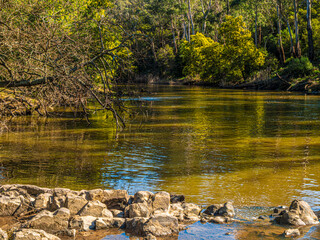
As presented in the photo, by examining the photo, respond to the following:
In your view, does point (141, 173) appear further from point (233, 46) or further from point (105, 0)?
point (233, 46)

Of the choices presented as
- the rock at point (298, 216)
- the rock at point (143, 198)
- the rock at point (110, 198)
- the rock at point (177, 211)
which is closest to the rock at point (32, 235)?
the rock at point (110, 198)

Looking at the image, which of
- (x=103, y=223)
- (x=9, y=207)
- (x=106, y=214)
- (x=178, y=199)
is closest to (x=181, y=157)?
(x=178, y=199)

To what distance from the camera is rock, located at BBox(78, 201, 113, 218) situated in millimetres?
7359

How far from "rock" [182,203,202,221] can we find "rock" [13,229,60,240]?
232cm

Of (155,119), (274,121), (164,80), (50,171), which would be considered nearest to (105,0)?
(155,119)

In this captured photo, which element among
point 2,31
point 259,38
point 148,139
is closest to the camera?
point 2,31

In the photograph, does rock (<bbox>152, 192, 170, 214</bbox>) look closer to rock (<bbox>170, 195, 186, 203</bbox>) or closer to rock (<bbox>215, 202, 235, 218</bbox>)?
rock (<bbox>170, 195, 186, 203</bbox>)

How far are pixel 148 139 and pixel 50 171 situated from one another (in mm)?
5659

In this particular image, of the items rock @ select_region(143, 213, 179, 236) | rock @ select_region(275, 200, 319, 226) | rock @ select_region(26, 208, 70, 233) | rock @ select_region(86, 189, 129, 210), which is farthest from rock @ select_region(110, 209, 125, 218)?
rock @ select_region(275, 200, 319, 226)

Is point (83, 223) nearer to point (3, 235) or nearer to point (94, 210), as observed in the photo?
point (94, 210)

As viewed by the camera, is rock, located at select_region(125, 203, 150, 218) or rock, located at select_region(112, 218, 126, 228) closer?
rock, located at select_region(112, 218, 126, 228)

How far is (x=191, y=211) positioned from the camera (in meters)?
7.78

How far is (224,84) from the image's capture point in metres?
57.0

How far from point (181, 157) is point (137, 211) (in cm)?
614
